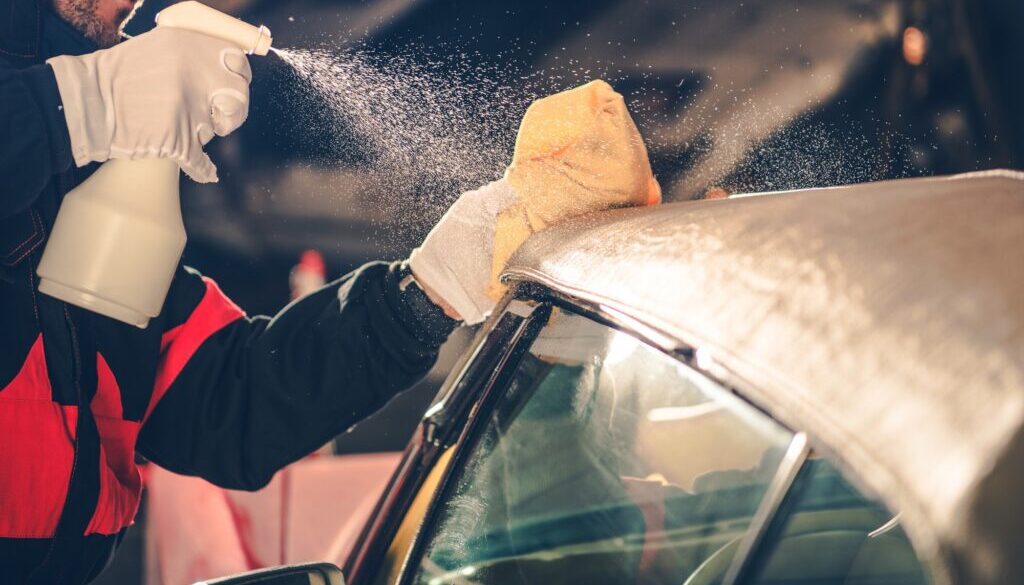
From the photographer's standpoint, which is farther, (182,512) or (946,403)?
(182,512)

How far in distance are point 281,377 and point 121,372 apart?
12.6 inches

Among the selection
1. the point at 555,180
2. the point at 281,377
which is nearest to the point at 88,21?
the point at 281,377

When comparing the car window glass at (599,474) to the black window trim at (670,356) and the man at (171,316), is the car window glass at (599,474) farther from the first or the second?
the man at (171,316)

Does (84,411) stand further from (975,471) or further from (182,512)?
(182,512)

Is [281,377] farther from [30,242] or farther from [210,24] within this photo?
[210,24]

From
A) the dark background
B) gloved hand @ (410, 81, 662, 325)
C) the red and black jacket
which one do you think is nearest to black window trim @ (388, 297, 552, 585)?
gloved hand @ (410, 81, 662, 325)

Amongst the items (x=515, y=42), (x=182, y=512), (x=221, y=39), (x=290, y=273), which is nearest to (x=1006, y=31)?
(x=515, y=42)

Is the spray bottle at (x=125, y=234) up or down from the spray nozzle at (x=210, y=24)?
down

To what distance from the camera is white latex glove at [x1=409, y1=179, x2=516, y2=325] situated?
1610 millimetres

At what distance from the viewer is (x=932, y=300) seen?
19.4 inches

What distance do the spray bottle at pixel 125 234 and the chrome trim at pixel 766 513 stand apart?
3.96ft

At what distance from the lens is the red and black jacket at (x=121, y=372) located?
1.42 m

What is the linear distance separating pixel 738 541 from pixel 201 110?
1292 mm

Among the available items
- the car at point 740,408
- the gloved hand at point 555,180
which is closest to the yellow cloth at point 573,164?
the gloved hand at point 555,180
